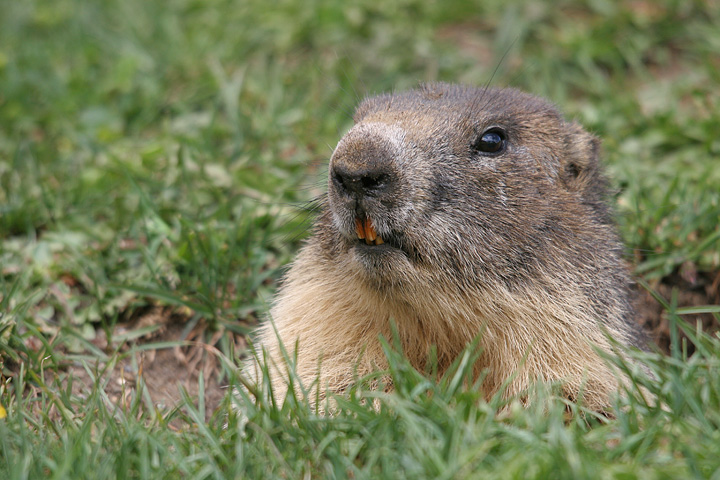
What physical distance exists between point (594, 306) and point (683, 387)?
3.19 feet

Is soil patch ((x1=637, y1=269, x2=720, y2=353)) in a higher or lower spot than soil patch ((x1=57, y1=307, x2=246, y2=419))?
higher

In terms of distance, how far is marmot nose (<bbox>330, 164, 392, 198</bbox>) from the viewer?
153 inches

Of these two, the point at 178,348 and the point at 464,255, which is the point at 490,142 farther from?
the point at 178,348

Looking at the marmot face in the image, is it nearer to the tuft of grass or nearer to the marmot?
the marmot

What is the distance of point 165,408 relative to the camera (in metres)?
4.83

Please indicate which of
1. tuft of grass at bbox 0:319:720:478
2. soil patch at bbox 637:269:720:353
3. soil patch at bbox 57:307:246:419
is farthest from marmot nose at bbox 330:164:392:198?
soil patch at bbox 637:269:720:353

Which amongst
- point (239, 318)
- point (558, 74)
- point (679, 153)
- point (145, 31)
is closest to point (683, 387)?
point (239, 318)

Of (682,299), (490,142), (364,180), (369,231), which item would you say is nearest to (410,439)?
(369,231)

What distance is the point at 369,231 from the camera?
159 inches

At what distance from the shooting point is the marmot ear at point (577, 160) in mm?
4922

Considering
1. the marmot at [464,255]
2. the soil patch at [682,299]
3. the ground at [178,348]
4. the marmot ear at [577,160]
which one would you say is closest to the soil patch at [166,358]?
the ground at [178,348]

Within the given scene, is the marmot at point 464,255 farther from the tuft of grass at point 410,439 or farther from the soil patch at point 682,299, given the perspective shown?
the soil patch at point 682,299

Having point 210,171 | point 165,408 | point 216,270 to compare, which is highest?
point 210,171

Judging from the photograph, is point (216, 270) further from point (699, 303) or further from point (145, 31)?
point (145, 31)
